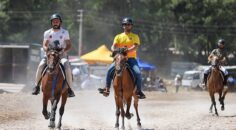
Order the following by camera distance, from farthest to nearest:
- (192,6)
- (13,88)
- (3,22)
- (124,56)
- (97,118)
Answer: (192,6), (3,22), (13,88), (97,118), (124,56)

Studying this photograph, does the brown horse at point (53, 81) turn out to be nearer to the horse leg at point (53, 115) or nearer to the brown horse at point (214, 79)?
the horse leg at point (53, 115)

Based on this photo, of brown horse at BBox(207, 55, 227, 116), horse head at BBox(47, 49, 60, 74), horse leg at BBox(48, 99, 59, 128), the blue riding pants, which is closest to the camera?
horse head at BBox(47, 49, 60, 74)

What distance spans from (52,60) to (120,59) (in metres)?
1.89

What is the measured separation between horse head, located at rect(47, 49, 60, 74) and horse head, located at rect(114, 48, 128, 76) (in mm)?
1640

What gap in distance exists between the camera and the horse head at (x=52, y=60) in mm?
15406

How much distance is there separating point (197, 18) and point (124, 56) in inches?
2676

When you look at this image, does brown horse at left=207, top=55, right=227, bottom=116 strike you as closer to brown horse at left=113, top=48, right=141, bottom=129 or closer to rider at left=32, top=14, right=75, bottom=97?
brown horse at left=113, top=48, right=141, bottom=129

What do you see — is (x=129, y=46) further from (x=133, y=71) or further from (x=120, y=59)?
(x=120, y=59)

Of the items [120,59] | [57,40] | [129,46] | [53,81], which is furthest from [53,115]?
[129,46]

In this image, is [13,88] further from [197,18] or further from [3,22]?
[197,18]

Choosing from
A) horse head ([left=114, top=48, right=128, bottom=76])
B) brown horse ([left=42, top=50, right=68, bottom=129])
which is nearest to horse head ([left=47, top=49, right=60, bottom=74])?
brown horse ([left=42, top=50, right=68, bottom=129])

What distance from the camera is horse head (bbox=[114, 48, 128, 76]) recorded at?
1611 centimetres

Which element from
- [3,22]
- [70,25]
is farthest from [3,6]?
[70,25]

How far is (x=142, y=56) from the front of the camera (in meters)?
87.5
